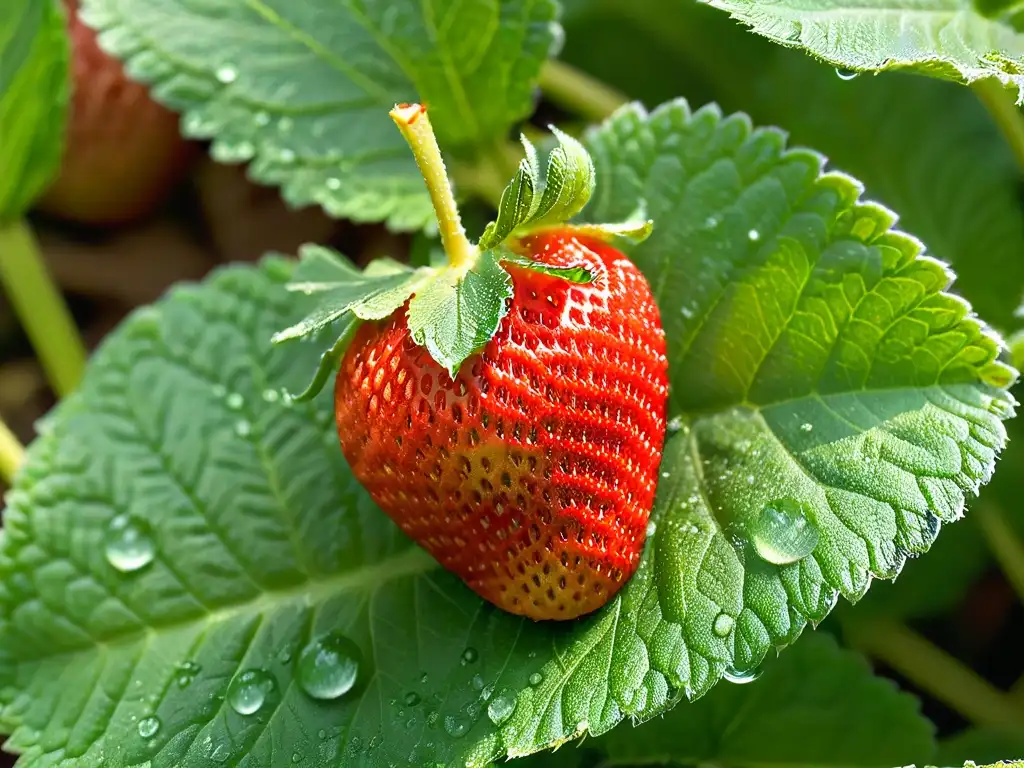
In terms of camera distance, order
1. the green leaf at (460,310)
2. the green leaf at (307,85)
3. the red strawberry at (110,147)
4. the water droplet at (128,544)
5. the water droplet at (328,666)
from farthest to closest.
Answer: the red strawberry at (110,147) < the green leaf at (307,85) < the water droplet at (128,544) < the water droplet at (328,666) < the green leaf at (460,310)

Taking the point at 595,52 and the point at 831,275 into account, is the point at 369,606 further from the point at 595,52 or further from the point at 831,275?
the point at 595,52

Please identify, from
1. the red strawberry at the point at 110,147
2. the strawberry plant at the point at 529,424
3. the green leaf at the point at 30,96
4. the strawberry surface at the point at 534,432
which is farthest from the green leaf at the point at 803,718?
the red strawberry at the point at 110,147

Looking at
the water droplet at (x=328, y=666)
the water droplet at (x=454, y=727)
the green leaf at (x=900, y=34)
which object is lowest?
the water droplet at (x=328, y=666)

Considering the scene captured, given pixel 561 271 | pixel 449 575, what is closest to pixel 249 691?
pixel 449 575

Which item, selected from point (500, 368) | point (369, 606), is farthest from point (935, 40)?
point (369, 606)

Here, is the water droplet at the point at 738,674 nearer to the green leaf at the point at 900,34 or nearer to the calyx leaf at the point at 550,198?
the calyx leaf at the point at 550,198

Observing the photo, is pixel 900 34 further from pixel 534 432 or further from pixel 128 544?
pixel 128 544
